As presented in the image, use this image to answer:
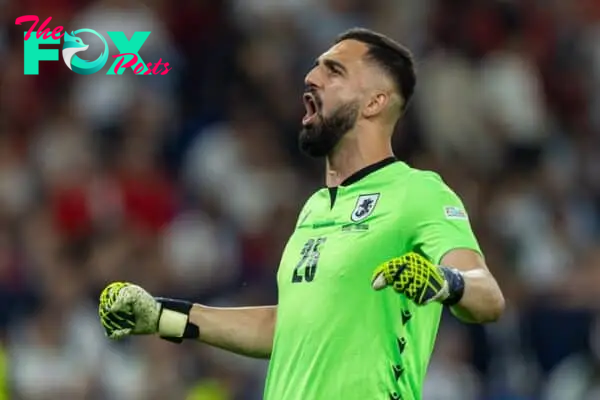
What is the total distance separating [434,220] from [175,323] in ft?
3.76

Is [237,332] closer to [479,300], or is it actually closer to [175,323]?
[175,323]

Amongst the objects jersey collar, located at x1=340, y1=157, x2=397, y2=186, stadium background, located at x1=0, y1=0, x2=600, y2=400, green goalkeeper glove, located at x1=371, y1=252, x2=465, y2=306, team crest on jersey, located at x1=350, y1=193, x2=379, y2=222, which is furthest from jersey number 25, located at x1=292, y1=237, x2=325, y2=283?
stadium background, located at x1=0, y1=0, x2=600, y2=400

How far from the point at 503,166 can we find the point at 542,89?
1068 millimetres

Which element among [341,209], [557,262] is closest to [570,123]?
[557,262]

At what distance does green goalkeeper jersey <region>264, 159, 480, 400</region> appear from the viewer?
17.6ft

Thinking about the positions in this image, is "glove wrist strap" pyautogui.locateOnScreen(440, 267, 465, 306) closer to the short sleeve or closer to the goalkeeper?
the goalkeeper

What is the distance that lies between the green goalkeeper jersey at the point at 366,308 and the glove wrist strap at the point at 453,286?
10.7 inches

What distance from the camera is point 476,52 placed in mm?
12164

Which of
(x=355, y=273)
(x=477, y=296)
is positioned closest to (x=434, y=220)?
(x=355, y=273)

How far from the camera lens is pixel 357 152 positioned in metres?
5.87

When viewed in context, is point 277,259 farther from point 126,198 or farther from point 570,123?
point 570,123

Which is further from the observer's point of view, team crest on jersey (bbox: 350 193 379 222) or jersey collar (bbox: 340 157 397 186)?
jersey collar (bbox: 340 157 397 186)

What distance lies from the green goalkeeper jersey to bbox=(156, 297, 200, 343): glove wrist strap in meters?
0.43

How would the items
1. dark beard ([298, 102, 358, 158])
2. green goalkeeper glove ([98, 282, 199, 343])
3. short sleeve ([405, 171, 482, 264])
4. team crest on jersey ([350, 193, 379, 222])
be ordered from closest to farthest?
short sleeve ([405, 171, 482, 264])
team crest on jersey ([350, 193, 379, 222])
green goalkeeper glove ([98, 282, 199, 343])
dark beard ([298, 102, 358, 158])
